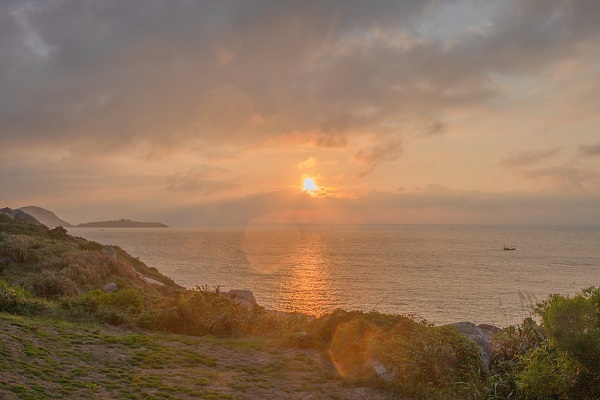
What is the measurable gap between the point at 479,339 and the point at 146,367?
10727 millimetres

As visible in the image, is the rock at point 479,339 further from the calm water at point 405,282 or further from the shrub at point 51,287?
the calm water at point 405,282

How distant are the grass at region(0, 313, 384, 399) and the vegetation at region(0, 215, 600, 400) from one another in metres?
0.04

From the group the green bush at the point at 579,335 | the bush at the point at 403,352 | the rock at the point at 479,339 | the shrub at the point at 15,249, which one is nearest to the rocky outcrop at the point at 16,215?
the shrub at the point at 15,249

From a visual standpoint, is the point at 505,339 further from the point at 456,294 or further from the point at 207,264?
the point at 207,264

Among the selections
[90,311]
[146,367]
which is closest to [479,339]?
[146,367]

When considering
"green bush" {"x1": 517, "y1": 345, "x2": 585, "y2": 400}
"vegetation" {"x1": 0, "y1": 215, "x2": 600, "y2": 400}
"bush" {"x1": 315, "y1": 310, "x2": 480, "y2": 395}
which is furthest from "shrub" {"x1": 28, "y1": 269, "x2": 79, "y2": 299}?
"green bush" {"x1": 517, "y1": 345, "x2": 585, "y2": 400}

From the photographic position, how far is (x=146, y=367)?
12.7m

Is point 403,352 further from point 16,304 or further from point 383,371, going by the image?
point 16,304

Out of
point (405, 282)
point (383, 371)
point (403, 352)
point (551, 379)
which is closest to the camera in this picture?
point (551, 379)

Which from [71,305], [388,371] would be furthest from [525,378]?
[71,305]

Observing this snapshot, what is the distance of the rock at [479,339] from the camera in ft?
44.8

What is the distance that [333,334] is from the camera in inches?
651

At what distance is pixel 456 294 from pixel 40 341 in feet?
190

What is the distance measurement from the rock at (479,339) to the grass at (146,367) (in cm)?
417
